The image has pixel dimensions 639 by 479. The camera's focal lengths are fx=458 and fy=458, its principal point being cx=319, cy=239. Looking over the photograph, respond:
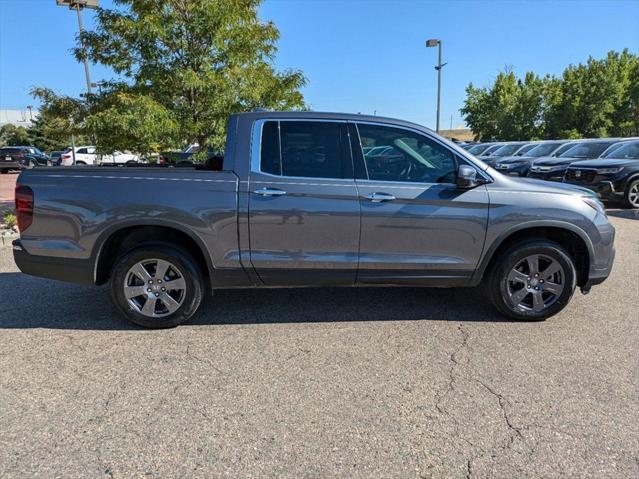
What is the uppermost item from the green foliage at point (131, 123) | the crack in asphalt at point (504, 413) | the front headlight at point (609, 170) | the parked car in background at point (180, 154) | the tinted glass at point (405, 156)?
the green foliage at point (131, 123)

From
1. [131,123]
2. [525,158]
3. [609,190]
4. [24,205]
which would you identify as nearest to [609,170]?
[609,190]

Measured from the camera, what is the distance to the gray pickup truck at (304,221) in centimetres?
380

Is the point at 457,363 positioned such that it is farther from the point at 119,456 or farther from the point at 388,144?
the point at 119,456

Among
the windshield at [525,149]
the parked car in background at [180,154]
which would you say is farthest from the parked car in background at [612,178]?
the parked car in background at [180,154]

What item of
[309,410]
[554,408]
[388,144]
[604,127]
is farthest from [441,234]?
[604,127]

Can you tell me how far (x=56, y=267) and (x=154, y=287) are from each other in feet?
2.75

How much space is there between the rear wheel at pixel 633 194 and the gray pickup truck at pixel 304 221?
8166 millimetres

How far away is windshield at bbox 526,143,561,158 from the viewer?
1672 cm

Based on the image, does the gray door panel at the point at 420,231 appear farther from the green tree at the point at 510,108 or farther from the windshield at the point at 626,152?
the green tree at the point at 510,108

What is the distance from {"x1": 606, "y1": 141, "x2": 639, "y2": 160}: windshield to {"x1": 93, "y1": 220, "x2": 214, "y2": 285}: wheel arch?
11.8m

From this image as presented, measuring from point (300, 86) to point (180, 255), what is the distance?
19.2 feet

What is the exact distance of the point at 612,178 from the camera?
10773mm

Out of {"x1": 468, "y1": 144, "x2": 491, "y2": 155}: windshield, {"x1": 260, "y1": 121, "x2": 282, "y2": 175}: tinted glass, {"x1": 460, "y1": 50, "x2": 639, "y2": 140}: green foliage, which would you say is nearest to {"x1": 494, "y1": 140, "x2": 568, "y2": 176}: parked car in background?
{"x1": 468, "y1": 144, "x2": 491, "y2": 155}: windshield

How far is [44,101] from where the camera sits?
8211mm
